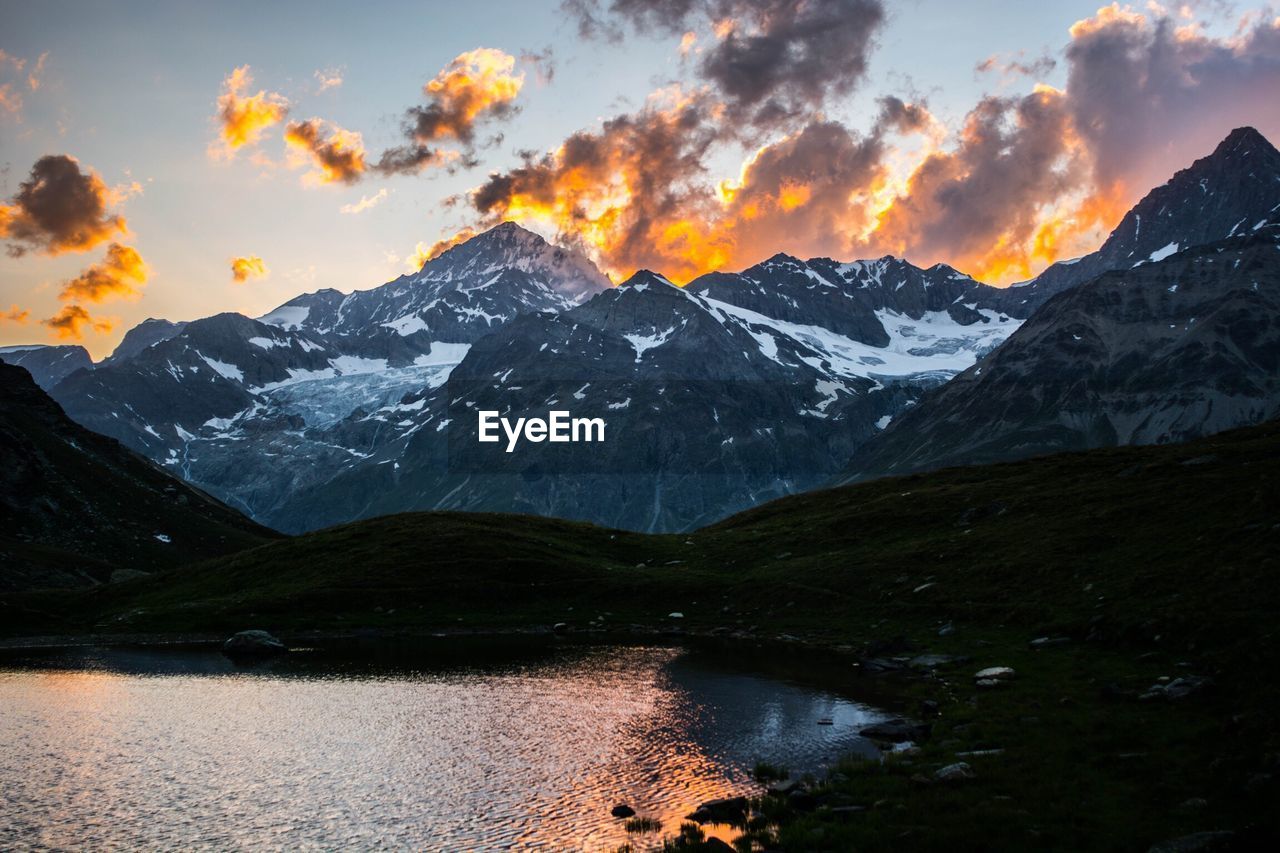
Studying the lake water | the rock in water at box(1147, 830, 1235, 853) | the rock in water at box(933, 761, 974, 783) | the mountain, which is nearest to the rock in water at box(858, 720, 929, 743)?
the lake water

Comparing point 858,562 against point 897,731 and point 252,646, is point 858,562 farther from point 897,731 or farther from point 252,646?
point 252,646

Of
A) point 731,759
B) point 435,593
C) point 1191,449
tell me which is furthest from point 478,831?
point 1191,449

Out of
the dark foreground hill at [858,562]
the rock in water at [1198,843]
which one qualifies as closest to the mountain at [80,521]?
the dark foreground hill at [858,562]

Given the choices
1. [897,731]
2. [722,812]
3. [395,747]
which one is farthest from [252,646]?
[722,812]

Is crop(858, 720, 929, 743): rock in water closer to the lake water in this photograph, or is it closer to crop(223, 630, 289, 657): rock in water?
the lake water

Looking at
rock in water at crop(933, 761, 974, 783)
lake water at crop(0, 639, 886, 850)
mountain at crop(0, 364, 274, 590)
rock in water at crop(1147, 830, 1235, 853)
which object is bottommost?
lake water at crop(0, 639, 886, 850)

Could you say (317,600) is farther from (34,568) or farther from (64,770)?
(34,568)

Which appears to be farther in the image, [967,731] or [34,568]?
[34,568]

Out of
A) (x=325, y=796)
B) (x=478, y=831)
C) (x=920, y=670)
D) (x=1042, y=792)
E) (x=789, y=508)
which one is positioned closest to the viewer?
(x=1042, y=792)
